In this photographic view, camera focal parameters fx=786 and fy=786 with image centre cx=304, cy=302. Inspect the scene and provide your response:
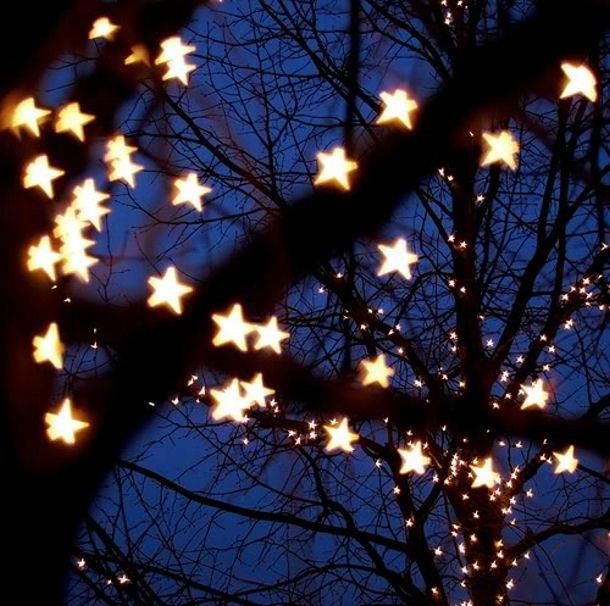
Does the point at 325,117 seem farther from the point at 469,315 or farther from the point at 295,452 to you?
the point at 295,452

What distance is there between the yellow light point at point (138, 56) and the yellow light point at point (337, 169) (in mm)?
1600

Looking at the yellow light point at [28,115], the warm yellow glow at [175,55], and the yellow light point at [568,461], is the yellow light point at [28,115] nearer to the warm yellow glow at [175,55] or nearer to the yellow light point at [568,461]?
the warm yellow glow at [175,55]

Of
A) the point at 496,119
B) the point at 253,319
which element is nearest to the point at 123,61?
the point at 253,319

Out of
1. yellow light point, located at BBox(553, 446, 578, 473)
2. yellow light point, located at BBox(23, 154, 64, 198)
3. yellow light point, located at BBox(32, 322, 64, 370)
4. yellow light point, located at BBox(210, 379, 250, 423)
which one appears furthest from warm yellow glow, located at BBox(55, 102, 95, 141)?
yellow light point, located at BBox(553, 446, 578, 473)

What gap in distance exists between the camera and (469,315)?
503 centimetres

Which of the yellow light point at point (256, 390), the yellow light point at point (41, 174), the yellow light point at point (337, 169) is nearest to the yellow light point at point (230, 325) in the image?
the yellow light point at point (256, 390)

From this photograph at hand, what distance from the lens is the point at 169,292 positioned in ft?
10.1

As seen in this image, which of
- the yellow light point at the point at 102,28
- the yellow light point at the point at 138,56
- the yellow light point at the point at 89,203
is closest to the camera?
the yellow light point at the point at 89,203

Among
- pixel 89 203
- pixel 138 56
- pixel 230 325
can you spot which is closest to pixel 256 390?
pixel 230 325

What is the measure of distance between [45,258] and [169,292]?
0.68m

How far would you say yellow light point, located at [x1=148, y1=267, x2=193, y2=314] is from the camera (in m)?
3.06

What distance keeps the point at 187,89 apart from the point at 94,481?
2.73 metres

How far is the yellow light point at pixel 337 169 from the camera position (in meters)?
2.83

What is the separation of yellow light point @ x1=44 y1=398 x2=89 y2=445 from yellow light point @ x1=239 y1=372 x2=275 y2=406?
2.20 ft
